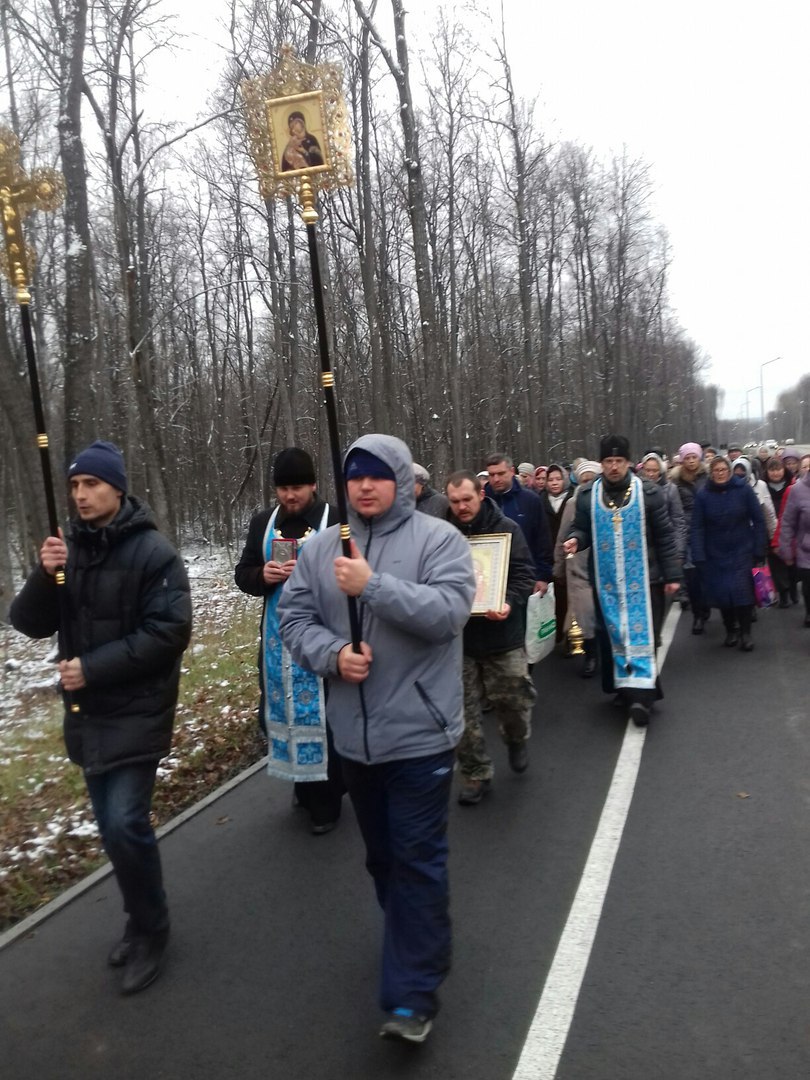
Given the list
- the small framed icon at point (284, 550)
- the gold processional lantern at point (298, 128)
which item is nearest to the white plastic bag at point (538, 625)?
the small framed icon at point (284, 550)

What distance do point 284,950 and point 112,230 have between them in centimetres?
1874

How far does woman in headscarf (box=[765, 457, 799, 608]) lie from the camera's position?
39.6 ft

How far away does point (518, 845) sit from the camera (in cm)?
506

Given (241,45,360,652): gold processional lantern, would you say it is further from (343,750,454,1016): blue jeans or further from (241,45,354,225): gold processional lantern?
(343,750,454,1016): blue jeans

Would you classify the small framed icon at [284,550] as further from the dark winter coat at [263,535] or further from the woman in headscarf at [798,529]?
the woman in headscarf at [798,529]

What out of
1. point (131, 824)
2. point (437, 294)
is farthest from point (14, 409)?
point (437, 294)

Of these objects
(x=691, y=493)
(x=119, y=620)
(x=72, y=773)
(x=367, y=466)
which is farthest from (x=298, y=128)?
(x=691, y=493)

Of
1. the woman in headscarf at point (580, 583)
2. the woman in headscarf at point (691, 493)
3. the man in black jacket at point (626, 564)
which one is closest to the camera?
the man in black jacket at point (626, 564)

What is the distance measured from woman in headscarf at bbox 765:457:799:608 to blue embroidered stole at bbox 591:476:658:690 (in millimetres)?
4857

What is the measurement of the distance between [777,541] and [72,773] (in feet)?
28.7

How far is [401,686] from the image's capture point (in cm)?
338

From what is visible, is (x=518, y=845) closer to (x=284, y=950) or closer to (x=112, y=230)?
(x=284, y=950)

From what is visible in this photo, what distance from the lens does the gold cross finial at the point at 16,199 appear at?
4.20 meters

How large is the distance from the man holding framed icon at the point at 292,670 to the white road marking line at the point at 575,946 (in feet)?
5.13
